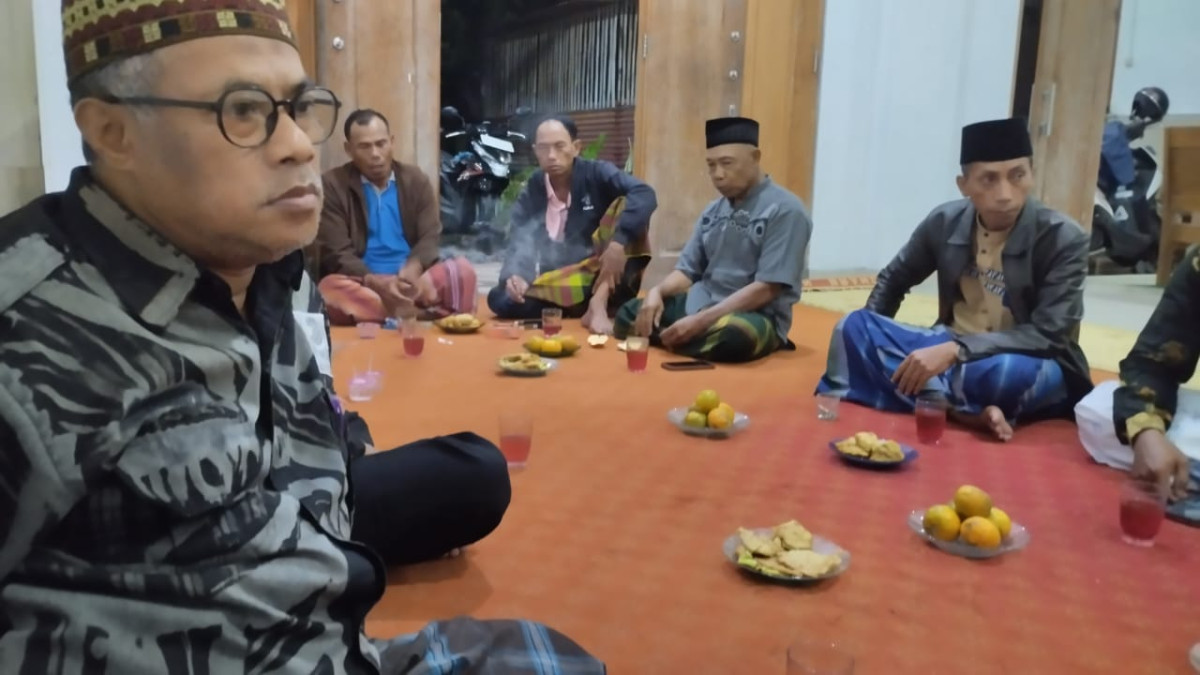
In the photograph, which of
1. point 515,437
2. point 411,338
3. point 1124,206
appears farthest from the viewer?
point 1124,206

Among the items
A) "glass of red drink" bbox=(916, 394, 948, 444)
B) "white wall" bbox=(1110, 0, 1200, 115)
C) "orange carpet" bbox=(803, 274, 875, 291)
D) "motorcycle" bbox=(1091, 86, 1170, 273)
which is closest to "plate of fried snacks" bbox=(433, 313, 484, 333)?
"glass of red drink" bbox=(916, 394, 948, 444)

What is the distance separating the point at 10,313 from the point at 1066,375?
273 cm

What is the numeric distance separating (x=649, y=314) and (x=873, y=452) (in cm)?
158

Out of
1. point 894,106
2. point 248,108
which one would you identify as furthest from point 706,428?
point 894,106

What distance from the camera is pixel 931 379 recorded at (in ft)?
8.91

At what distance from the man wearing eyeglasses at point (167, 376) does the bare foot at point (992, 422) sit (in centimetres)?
216

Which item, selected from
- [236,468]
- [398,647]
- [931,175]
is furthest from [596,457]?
[931,175]

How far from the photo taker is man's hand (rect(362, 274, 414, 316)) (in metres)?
4.17

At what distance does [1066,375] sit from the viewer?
8.98 feet

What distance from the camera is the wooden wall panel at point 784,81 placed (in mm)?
5641

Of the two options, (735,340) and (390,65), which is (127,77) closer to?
(735,340)

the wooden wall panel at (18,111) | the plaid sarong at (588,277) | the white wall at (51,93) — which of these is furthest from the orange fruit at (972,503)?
the wooden wall panel at (18,111)

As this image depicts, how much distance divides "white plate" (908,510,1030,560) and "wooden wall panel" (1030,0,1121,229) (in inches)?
189

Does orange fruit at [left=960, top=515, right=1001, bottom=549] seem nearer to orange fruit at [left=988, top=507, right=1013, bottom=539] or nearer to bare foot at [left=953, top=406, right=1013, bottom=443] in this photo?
orange fruit at [left=988, top=507, right=1013, bottom=539]
